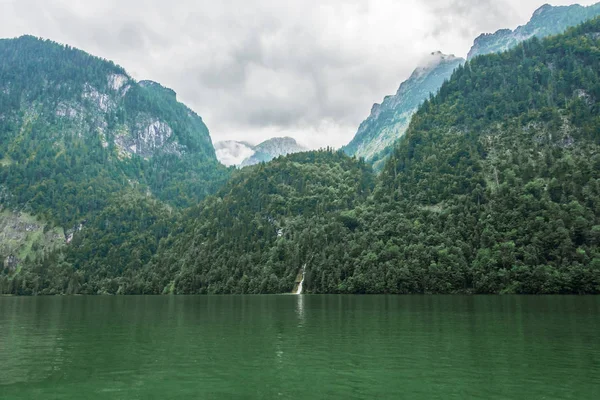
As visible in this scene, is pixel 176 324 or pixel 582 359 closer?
pixel 582 359

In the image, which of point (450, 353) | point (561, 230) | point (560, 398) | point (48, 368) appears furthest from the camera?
point (561, 230)

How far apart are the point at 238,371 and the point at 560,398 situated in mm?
22953

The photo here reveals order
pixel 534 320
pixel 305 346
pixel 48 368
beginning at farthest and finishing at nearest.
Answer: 1. pixel 534 320
2. pixel 305 346
3. pixel 48 368

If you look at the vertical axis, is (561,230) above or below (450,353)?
above

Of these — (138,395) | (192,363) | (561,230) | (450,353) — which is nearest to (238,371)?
(192,363)

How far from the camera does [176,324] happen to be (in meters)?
79.3

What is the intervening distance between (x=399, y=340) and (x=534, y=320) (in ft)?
107

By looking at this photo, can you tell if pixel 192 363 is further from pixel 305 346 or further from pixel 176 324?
pixel 176 324

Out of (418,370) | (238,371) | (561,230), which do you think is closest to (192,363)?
(238,371)

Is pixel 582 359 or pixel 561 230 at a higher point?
pixel 561 230

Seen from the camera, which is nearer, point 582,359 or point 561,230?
point 582,359

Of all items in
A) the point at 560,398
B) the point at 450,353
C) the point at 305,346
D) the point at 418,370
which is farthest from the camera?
the point at 305,346

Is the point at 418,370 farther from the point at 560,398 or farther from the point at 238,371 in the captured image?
the point at 238,371

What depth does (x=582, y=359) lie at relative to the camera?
41.2 meters
